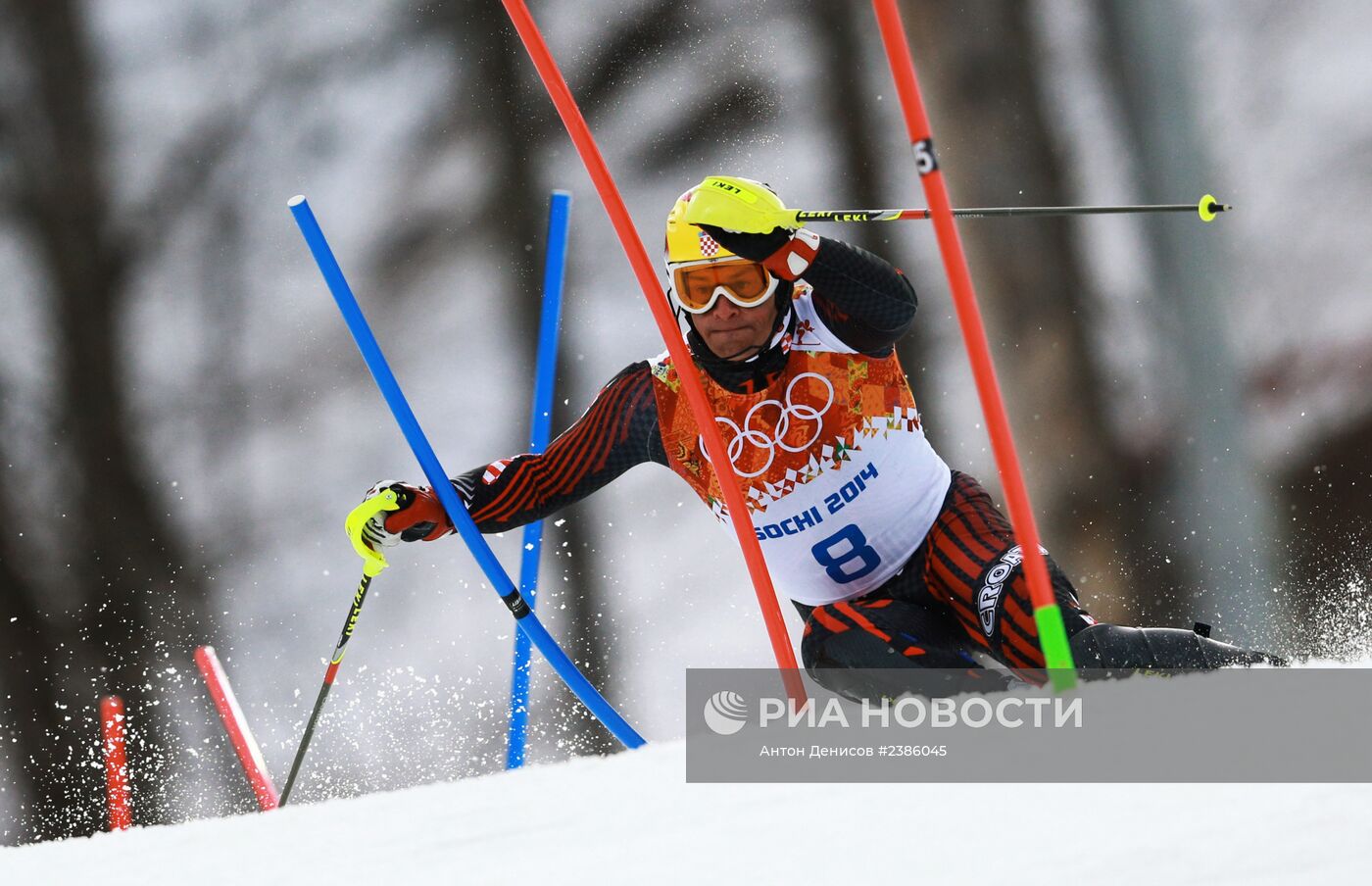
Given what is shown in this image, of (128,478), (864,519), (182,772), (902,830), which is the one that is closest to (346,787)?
(182,772)

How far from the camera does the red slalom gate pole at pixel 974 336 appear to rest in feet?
4.13

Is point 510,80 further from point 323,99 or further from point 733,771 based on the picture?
point 733,771

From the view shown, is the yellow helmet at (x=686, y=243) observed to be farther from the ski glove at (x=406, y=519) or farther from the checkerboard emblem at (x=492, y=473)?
the ski glove at (x=406, y=519)

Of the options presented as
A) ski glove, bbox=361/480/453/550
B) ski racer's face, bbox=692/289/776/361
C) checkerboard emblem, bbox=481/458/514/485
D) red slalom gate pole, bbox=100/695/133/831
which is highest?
ski racer's face, bbox=692/289/776/361

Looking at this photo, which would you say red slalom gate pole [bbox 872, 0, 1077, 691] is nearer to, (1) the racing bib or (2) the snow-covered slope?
(2) the snow-covered slope

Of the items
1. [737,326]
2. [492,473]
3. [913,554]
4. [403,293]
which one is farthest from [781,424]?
[403,293]

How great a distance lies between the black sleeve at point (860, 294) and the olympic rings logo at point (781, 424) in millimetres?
106

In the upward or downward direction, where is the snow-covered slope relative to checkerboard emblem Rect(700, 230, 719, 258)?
downward

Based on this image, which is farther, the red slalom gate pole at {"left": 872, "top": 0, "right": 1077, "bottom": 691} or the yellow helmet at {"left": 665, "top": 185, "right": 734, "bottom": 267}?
the yellow helmet at {"left": 665, "top": 185, "right": 734, "bottom": 267}

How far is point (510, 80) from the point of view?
21.5ft

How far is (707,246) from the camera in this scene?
2057 mm

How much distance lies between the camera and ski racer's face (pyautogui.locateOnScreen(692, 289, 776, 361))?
2.08 m

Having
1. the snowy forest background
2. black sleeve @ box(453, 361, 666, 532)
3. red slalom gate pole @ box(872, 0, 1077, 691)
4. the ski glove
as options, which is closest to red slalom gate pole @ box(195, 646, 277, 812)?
the ski glove

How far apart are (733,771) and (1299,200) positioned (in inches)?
182
